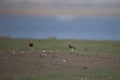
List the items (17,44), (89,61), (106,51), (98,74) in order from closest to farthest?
(98,74), (89,61), (106,51), (17,44)

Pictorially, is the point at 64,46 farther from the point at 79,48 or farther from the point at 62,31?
the point at 62,31

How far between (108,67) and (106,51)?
198 inches

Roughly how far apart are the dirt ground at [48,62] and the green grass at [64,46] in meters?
2.11

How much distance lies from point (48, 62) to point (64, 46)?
6.23 metres

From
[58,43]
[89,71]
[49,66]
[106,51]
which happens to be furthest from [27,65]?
[58,43]

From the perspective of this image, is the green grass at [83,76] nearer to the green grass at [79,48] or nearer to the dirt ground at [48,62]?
the green grass at [79,48]

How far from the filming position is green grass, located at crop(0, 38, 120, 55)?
83.9 ft

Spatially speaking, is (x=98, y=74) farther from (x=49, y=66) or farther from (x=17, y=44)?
(x=17, y=44)

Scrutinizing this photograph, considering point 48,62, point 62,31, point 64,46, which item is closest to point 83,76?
point 48,62

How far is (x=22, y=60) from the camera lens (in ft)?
69.8

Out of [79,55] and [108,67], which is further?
[79,55]

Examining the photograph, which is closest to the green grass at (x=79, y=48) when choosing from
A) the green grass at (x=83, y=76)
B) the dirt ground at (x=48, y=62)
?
the green grass at (x=83, y=76)

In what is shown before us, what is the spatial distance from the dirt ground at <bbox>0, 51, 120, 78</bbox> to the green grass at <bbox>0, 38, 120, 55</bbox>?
2.11 m

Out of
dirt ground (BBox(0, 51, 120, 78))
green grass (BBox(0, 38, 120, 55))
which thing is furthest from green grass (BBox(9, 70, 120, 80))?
green grass (BBox(0, 38, 120, 55))
